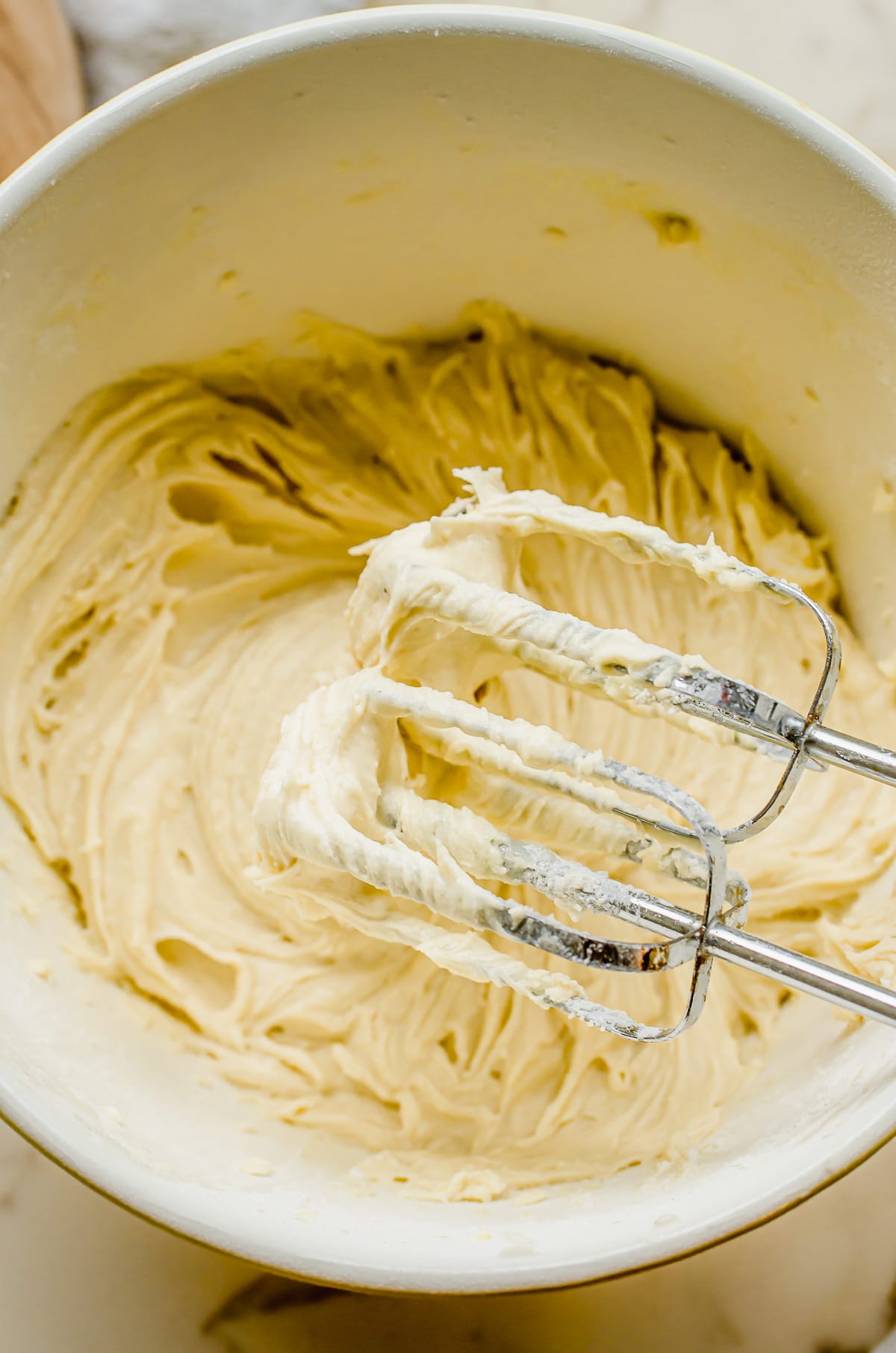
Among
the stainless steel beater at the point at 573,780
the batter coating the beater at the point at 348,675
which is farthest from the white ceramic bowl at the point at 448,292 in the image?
the stainless steel beater at the point at 573,780

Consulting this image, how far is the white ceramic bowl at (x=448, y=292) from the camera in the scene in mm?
709

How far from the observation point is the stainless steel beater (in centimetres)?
68

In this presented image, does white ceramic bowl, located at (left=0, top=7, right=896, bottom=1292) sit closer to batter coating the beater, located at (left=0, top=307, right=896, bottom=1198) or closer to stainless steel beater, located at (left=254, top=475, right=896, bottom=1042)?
batter coating the beater, located at (left=0, top=307, right=896, bottom=1198)

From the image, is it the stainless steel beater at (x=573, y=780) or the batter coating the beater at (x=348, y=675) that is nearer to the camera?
the stainless steel beater at (x=573, y=780)

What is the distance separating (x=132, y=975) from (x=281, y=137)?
635mm

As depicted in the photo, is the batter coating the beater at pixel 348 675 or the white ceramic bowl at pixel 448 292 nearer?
the white ceramic bowl at pixel 448 292

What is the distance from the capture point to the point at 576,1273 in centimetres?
65

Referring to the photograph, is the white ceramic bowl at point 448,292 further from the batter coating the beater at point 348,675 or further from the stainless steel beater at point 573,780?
the stainless steel beater at point 573,780

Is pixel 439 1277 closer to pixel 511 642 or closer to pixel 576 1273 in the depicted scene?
pixel 576 1273

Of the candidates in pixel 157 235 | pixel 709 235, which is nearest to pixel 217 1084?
pixel 157 235

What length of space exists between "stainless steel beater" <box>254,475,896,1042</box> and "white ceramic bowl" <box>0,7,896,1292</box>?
0.45ft

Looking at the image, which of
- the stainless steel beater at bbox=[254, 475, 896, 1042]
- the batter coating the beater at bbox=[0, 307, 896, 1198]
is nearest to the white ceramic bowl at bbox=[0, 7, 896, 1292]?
the batter coating the beater at bbox=[0, 307, 896, 1198]

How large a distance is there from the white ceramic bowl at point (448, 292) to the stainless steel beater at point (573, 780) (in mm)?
136

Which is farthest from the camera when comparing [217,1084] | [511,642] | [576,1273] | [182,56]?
[182,56]
